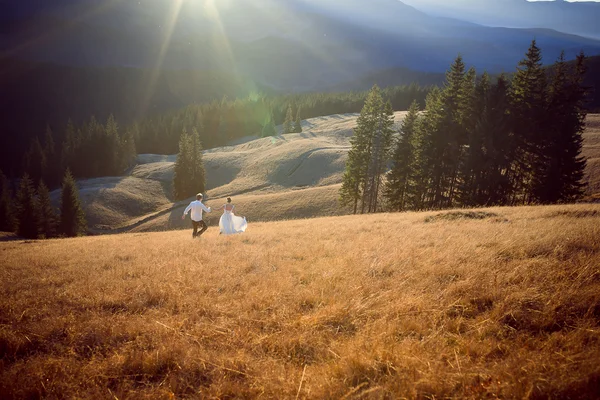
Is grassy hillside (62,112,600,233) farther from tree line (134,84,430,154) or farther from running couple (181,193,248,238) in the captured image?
running couple (181,193,248,238)

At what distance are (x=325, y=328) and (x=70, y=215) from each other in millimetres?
60239

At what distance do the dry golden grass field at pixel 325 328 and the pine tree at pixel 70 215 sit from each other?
2041 inches

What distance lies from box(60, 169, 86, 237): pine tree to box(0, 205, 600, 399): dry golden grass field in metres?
51.8

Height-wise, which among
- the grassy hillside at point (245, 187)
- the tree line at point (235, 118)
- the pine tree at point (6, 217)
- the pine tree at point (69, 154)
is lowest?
the pine tree at point (6, 217)

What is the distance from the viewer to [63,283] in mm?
7652

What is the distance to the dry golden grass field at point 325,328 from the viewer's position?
3.40 meters

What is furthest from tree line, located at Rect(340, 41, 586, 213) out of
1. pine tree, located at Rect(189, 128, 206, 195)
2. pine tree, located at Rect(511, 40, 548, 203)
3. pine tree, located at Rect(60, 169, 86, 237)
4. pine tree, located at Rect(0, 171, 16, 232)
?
pine tree, located at Rect(0, 171, 16, 232)

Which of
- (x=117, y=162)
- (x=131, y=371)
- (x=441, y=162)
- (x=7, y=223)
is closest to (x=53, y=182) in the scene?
(x=117, y=162)

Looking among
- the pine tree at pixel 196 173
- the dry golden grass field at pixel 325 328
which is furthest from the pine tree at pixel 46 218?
the dry golden grass field at pixel 325 328

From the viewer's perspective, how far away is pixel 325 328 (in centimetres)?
468

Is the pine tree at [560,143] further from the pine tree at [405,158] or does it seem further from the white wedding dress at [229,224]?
→ the white wedding dress at [229,224]

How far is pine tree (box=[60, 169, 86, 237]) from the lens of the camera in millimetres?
50250

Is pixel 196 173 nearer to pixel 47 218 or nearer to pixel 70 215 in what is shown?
pixel 70 215

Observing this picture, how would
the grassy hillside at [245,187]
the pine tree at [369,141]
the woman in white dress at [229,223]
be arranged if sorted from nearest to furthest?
1. the woman in white dress at [229,223]
2. the pine tree at [369,141]
3. the grassy hillside at [245,187]
